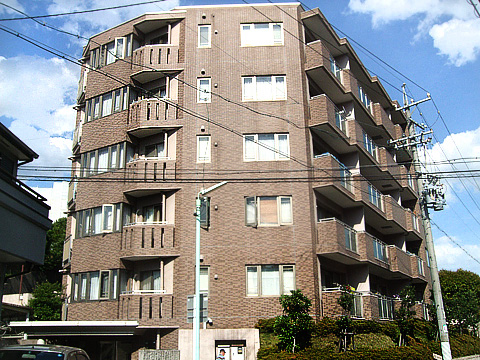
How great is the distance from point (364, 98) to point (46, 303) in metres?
24.8

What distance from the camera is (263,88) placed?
91.7ft

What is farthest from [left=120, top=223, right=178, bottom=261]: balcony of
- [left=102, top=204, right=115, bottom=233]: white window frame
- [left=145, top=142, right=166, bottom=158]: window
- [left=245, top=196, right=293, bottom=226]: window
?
[left=145, top=142, right=166, bottom=158]: window

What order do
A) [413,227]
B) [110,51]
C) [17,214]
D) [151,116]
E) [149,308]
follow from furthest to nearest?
[413,227]
[110,51]
[151,116]
[149,308]
[17,214]

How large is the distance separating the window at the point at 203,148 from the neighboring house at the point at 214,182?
54 millimetres

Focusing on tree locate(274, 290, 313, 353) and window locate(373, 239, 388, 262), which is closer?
tree locate(274, 290, 313, 353)

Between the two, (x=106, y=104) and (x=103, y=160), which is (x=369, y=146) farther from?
(x=103, y=160)

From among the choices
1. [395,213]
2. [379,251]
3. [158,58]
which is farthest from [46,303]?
[395,213]

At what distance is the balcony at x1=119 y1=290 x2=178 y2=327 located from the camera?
24.4 meters

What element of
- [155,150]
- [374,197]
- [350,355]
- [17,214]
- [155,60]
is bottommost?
[350,355]

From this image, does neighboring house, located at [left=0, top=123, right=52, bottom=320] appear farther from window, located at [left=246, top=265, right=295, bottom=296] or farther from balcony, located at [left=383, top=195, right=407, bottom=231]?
balcony, located at [left=383, top=195, right=407, bottom=231]

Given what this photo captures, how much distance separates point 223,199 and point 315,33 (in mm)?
11730

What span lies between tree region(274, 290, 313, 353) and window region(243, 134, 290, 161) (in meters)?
7.11

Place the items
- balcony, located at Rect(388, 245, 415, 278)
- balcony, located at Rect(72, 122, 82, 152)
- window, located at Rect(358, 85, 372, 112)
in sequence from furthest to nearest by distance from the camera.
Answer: window, located at Rect(358, 85, 372, 112) → balcony, located at Rect(388, 245, 415, 278) → balcony, located at Rect(72, 122, 82, 152)

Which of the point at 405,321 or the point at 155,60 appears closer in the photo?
the point at 405,321
